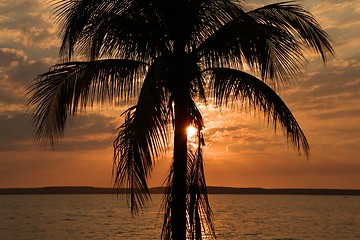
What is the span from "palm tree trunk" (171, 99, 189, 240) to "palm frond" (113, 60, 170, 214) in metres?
0.88

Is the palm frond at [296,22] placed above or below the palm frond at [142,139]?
above

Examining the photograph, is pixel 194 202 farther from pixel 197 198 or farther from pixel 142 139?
pixel 142 139

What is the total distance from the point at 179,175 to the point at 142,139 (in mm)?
2003

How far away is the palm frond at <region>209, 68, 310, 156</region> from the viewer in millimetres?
10602

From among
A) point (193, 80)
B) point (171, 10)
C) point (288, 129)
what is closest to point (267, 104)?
point (288, 129)

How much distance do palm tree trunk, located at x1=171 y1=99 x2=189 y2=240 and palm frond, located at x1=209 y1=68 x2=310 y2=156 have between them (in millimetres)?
899

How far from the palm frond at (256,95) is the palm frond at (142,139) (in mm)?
1718

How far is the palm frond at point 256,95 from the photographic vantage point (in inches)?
417

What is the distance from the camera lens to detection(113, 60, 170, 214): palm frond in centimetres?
835

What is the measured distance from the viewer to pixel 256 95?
10742mm

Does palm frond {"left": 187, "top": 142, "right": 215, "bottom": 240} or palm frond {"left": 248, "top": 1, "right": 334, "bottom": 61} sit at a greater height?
palm frond {"left": 248, "top": 1, "right": 334, "bottom": 61}

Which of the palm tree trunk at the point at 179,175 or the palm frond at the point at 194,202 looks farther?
the palm frond at the point at 194,202

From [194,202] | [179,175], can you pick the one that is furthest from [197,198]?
[179,175]

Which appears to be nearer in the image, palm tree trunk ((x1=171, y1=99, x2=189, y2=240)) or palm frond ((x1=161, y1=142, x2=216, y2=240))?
palm tree trunk ((x1=171, y1=99, x2=189, y2=240))
